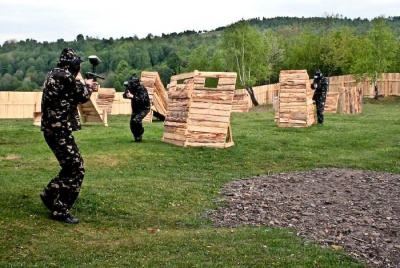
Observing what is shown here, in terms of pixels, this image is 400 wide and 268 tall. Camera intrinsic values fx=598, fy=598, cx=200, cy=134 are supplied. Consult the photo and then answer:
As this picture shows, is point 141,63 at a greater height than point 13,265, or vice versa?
point 141,63

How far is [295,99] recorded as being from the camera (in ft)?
81.0

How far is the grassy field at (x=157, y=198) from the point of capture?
805 cm

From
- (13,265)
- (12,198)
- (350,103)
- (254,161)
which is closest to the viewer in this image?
(13,265)

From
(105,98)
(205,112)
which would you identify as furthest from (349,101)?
(205,112)

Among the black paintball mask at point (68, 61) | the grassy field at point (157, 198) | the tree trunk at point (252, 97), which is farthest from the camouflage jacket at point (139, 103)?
the tree trunk at point (252, 97)

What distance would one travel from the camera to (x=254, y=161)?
57.3 feet

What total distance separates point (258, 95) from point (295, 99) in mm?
37807

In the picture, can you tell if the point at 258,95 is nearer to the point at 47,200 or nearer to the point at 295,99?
the point at 295,99

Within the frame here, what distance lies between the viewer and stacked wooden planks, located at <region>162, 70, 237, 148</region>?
63.0 ft

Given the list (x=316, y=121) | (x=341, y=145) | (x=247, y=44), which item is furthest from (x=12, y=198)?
(x=247, y=44)

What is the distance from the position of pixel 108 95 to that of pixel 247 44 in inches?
1035

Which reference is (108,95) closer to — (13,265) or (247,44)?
(247,44)

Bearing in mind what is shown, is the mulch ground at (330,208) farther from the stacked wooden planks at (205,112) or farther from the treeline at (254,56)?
the treeline at (254,56)

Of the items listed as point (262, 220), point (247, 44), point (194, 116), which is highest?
point (247, 44)
